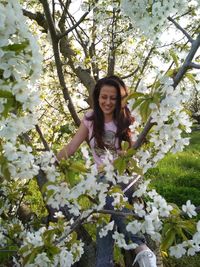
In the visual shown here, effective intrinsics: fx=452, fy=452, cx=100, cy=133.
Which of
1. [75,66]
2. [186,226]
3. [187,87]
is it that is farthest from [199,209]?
[75,66]

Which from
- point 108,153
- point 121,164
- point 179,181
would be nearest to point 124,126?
point 108,153

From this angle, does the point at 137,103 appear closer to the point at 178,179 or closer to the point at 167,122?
the point at 167,122

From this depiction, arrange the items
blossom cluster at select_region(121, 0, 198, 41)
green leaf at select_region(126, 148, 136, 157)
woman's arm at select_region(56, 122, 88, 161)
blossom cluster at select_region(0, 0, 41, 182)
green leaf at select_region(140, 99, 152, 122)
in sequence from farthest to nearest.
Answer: woman's arm at select_region(56, 122, 88, 161)
blossom cluster at select_region(121, 0, 198, 41)
green leaf at select_region(126, 148, 136, 157)
green leaf at select_region(140, 99, 152, 122)
blossom cluster at select_region(0, 0, 41, 182)

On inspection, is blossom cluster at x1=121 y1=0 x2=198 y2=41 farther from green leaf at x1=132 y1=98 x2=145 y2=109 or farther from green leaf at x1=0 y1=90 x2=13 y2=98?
green leaf at x1=0 y1=90 x2=13 y2=98

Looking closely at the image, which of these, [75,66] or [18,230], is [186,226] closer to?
[18,230]

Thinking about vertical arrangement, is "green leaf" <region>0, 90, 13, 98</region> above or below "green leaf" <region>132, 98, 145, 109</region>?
above

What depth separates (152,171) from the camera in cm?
775

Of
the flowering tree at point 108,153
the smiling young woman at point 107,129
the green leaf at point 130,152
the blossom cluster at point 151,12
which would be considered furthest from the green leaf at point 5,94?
the smiling young woman at point 107,129

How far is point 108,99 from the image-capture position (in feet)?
10.2

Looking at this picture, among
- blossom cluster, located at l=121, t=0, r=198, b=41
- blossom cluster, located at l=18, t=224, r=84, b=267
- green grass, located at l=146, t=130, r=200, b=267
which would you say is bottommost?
green grass, located at l=146, t=130, r=200, b=267

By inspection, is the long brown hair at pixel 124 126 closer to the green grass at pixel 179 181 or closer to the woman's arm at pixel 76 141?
the woman's arm at pixel 76 141

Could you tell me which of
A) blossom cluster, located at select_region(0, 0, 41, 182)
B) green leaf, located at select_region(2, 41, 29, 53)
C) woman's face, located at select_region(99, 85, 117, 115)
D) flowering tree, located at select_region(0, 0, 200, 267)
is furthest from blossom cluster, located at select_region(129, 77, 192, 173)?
woman's face, located at select_region(99, 85, 117, 115)

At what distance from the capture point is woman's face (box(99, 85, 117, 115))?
3.12m

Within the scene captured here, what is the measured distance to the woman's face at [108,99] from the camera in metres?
3.12
